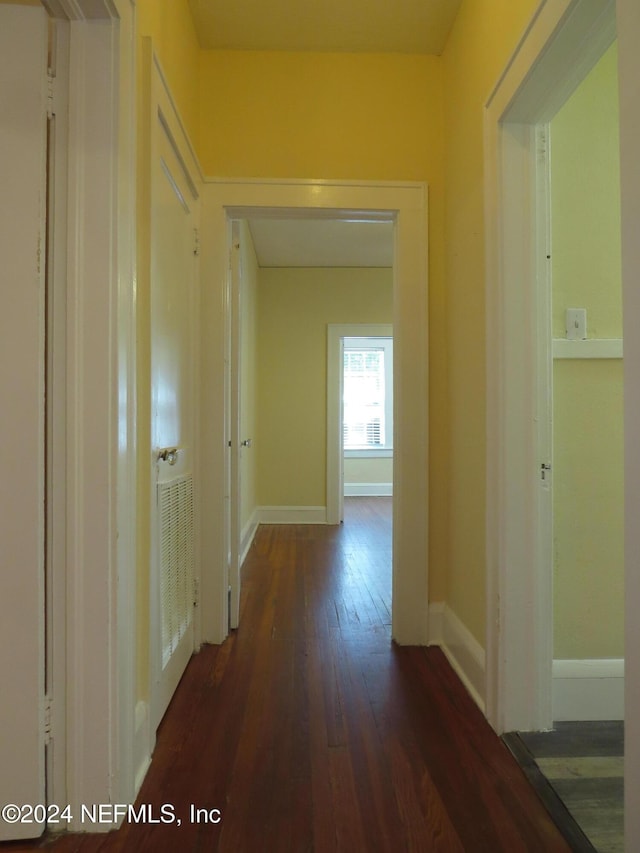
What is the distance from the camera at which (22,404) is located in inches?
46.8

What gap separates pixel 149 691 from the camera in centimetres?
150

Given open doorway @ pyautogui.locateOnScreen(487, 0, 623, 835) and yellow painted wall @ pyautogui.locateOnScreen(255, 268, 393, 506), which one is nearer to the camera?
open doorway @ pyautogui.locateOnScreen(487, 0, 623, 835)

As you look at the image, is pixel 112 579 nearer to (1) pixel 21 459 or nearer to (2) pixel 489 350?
(1) pixel 21 459

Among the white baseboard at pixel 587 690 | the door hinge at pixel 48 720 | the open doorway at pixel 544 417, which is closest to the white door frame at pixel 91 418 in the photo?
the door hinge at pixel 48 720

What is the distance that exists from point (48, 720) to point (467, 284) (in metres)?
1.96

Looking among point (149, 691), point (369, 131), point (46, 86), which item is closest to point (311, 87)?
point (369, 131)

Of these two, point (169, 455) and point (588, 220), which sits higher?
point (588, 220)

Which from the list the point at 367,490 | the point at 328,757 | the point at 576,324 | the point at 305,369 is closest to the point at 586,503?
the point at 576,324

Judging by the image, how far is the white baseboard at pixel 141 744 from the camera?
1372 mm

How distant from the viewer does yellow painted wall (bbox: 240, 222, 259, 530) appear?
3.97m

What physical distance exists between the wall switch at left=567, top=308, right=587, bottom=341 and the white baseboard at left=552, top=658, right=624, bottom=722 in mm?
1143

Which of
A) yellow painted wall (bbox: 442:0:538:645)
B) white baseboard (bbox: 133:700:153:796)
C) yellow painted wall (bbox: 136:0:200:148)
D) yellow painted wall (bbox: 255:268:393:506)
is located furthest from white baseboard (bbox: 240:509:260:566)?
yellow painted wall (bbox: 136:0:200:148)

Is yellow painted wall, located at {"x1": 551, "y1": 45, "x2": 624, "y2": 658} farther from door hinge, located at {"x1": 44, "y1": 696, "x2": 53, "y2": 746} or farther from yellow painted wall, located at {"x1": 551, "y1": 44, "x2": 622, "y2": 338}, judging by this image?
door hinge, located at {"x1": 44, "y1": 696, "x2": 53, "y2": 746}

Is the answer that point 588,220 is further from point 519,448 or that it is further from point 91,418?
point 91,418
